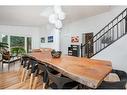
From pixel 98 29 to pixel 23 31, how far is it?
7.44 ft

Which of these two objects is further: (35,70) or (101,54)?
(101,54)

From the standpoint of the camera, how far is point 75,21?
404 centimetres

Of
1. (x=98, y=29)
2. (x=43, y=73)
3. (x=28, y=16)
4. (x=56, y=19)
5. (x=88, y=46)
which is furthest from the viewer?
(x=88, y=46)

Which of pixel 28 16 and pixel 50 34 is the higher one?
pixel 28 16

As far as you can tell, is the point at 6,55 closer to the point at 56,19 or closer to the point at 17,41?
the point at 17,41

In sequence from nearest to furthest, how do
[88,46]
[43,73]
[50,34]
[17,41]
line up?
[43,73] < [17,41] < [50,34] < [88,46]

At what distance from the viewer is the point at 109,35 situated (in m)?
4.46

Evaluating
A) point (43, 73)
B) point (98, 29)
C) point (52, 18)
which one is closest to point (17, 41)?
point (52, 18)

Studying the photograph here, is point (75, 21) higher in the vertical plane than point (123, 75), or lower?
higher
